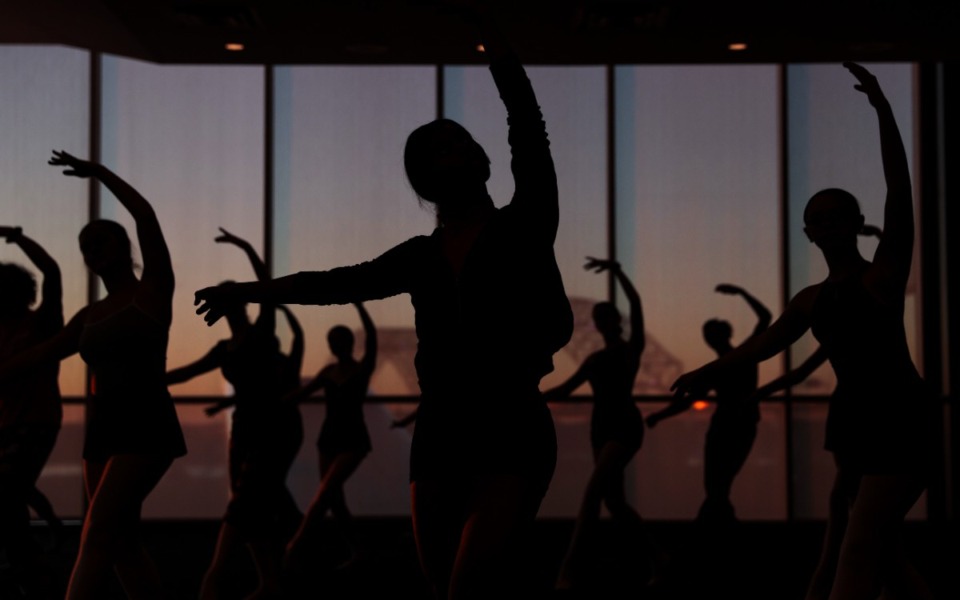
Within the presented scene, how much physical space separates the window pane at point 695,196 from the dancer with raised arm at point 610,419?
11.3 feet

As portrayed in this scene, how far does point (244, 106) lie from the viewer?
9867 mm

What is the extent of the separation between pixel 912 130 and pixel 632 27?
3.66 meters

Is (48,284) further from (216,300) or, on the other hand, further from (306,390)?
(216,300)

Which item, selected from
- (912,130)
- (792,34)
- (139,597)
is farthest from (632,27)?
(139,597)

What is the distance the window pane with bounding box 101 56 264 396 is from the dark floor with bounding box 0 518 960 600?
1.99m

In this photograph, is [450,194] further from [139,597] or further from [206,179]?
[206,179]

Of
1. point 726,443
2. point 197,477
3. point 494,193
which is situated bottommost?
point 197,477

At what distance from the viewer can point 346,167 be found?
32.7 ft

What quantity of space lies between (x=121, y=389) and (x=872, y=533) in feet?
6.81

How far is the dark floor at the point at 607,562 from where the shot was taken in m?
5.88

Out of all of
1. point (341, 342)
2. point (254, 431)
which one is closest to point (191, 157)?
point (341, 342)

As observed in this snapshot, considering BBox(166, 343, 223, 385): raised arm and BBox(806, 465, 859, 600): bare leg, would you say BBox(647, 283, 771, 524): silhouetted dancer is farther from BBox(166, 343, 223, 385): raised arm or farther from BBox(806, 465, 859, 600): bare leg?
BBox(166, 343, 223, 385): raised arm

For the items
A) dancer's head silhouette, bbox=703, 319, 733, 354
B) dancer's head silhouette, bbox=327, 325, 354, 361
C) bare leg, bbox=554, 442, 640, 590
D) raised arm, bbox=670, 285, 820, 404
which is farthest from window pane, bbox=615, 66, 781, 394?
raised arm, bbox=670, 285, 820, 404

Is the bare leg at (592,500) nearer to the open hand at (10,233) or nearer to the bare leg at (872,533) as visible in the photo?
the open hand at (10,233)
